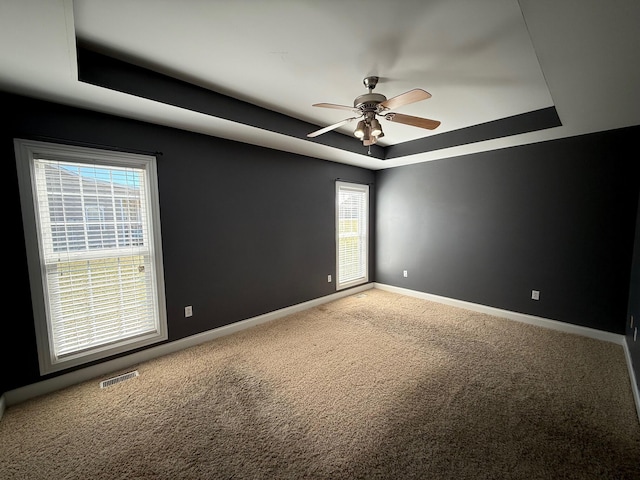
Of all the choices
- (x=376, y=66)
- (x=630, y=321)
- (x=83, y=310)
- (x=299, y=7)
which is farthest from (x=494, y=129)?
(x=83, y=310)

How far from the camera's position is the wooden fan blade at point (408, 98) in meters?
1.75

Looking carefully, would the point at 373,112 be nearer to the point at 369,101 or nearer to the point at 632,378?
the point at 369,101

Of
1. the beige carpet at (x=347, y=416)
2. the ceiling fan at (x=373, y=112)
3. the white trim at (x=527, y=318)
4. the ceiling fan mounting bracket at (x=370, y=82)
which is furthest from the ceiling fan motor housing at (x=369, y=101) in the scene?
the white trim at (x=527, y=318)

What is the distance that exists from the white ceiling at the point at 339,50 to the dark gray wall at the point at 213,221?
0.22 meters

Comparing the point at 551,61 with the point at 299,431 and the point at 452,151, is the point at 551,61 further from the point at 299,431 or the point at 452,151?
the point at 299,431

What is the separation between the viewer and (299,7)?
1462 millimetres

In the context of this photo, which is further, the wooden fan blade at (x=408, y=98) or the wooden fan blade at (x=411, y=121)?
the wooden fan blade at (x=411, y=121)

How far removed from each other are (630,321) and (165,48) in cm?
476

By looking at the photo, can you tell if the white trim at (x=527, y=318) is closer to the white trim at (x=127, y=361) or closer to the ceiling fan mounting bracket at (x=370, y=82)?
the white trim at (x=127, y=361)

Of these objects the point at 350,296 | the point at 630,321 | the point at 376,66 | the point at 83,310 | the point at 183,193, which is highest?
the point at 376,66

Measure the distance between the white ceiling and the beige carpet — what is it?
91.3 inches

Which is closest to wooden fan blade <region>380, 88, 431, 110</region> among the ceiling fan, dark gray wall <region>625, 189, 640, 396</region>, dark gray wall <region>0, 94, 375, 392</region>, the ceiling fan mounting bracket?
the ceiling fan

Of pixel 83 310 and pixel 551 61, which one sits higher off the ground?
pixel 551 61

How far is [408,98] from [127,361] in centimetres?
338
